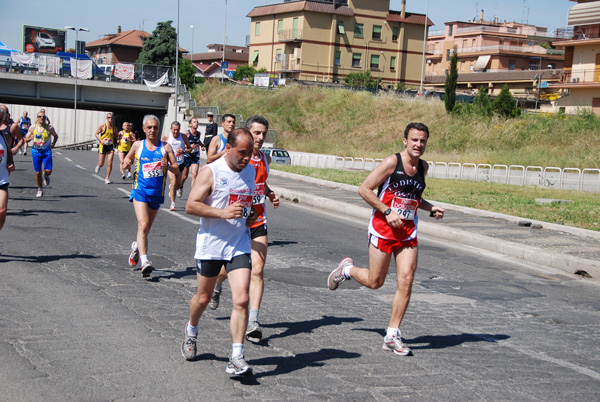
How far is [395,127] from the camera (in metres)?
49.8

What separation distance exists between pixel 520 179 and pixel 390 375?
2365 cm

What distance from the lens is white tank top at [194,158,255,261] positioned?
5051 millimetres

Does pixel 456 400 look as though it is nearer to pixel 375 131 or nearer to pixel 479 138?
pixel 479 138

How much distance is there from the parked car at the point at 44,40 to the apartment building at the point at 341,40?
26.5m

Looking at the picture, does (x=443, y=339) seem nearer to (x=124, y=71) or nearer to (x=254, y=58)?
(x=124, y=71)

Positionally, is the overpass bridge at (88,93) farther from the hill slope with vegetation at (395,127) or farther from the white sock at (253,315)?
the white sock at (253,315)

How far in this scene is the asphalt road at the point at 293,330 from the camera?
486 centimetres

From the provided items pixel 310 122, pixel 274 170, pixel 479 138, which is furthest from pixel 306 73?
pixel 274 170

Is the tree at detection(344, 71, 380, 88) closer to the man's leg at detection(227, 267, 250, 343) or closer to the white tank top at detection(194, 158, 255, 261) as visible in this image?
the white tank top at detection(194, 158, 255, 261)

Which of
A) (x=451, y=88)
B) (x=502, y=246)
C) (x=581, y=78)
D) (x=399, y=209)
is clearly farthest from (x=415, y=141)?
(x=581, y=78)

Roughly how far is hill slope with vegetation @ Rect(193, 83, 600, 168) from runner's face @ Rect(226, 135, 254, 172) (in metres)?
28.4

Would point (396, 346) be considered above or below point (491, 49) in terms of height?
below

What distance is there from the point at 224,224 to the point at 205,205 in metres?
0.20

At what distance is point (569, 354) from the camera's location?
606cm
